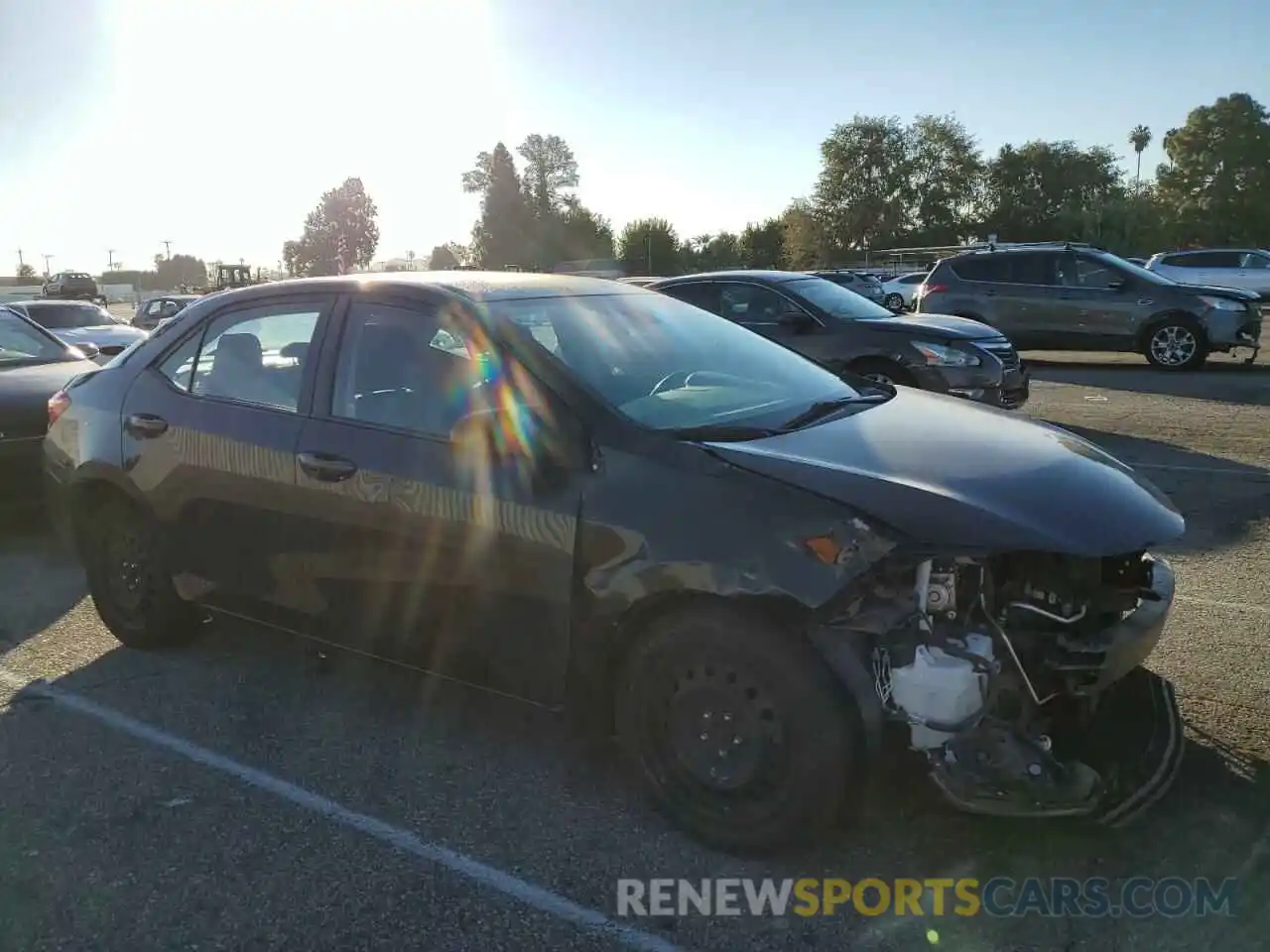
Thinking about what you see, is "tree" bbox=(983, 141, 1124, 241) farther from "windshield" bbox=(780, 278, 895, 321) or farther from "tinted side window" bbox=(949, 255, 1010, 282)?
"windshield" bbox=(780, 278, 895, 321)

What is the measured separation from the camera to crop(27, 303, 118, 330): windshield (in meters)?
16.5

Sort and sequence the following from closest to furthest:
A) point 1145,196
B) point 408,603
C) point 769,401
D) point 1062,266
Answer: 1. point 408,603
2. point 769,401
3. point 1062,266
4. point 1145,196

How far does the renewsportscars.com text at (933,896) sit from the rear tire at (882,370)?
6.80 meters

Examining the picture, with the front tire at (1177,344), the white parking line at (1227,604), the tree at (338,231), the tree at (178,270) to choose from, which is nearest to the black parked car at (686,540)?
the white parking line at (1227,604)

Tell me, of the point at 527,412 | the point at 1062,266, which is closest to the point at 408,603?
the point at 527,412

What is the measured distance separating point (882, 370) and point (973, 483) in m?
6.59

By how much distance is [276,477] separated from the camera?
155 inches

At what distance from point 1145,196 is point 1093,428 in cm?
7682

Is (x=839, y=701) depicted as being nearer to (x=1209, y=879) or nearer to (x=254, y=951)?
(x=1209, y=879)

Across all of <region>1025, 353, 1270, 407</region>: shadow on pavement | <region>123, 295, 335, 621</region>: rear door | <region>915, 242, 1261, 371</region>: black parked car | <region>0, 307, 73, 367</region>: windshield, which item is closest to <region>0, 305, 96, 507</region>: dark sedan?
<region>0, 307, 73, 367</region>: windshield

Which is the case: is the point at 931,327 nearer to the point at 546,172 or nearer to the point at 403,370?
the point at 403,370

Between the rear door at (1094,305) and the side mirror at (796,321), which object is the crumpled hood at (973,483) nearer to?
the side mirror at (796,321)

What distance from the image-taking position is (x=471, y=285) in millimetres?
3953

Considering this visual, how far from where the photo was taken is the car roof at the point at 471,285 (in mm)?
3875
